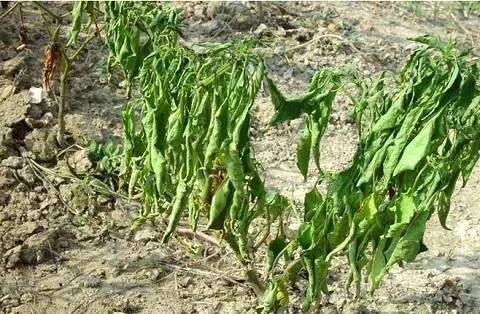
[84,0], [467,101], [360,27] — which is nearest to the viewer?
[467,101]

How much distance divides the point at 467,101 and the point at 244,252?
845 mm

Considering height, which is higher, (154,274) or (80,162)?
(80,162)

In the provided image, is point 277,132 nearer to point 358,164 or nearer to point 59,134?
point 59,134

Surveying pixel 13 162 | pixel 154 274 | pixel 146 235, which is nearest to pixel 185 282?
pixel 154 274

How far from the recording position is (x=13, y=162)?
10.2 feet

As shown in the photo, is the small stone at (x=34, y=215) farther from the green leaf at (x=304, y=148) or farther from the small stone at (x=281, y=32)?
the small stone at (x=281, y=32)

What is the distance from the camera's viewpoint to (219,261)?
2.86 meters

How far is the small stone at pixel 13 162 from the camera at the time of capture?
10.1 ft

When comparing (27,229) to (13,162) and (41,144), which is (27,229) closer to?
(13,162)

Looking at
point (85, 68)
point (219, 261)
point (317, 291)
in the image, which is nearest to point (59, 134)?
point (85, 68)

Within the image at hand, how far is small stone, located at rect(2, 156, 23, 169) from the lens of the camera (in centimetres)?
309

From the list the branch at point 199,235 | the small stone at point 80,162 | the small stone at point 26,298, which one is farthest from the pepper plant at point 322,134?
the small stone at point 80,162

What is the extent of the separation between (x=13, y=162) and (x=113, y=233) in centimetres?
51

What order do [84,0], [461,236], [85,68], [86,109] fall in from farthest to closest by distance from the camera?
[85,68]
[86,109]
[461,236]
[84,0]
